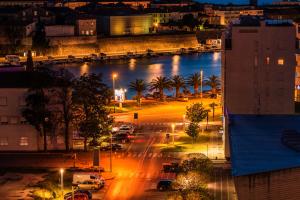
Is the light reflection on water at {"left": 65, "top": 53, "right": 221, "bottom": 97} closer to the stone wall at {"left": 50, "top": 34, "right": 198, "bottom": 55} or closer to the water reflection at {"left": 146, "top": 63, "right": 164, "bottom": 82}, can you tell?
the water reflection at {"left": 146, "top": 63, "right": 164, "bottom": 82}

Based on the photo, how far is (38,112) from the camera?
476 inches

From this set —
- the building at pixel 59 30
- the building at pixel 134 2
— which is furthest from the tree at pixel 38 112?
the building at pixel 134 2

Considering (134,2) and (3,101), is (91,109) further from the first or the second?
(134,2)

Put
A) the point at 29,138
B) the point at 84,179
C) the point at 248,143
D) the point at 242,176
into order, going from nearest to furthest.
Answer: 1. the point at 242,176
2. the point at 248,143
3. the point at 84,179
4. the point at 29,138

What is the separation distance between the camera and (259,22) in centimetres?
1191

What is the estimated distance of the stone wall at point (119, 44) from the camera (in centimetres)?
3403

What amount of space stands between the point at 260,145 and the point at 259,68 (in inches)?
166

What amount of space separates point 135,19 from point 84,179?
96.2ft

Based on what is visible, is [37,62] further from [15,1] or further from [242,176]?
[242,176]

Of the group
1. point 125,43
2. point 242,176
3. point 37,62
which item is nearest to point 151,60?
point 125,43

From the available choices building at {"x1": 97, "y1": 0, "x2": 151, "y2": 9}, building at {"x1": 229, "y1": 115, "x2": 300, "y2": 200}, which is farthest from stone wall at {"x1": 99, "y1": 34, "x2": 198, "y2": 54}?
building at {"x1": 229, "y1": 115, "x2": 300, "y2": 200}

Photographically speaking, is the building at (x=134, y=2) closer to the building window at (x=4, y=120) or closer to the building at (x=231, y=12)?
the building at (x=231, y=12)

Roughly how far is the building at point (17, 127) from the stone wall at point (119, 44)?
69.5 feet

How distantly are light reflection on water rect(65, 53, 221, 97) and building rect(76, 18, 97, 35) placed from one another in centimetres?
217
